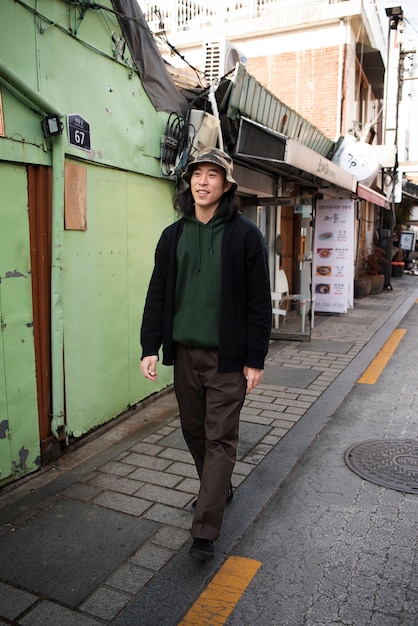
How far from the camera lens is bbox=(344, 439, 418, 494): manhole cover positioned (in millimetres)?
3854

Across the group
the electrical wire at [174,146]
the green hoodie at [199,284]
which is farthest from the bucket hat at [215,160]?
the electrical wire at [174,146]

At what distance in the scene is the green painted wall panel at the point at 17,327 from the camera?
3.49 m

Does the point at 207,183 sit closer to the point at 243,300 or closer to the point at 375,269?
the point at 243,300

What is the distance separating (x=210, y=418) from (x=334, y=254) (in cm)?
916

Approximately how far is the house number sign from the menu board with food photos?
26.2ft

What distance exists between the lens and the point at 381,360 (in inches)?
300

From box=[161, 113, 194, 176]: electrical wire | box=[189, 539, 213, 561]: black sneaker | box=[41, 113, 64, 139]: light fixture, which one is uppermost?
box=[161, 113, 194, 176]: electrical wire

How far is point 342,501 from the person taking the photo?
359 centimetres

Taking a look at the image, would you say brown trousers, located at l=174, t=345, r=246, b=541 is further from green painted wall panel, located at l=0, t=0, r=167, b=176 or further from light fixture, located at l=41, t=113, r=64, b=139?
green painted wall panel, located at l=0, t=0, r=167, b=176

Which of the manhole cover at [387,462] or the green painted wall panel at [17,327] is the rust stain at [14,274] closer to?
the green painted wall panel at [17,327]

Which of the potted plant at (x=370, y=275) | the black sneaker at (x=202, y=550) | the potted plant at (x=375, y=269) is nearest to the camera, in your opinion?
the black sneaker at (x=202, y=550)

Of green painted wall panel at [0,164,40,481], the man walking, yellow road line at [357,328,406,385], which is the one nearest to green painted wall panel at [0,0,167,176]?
green painted wall panel at [0,164,40,481]

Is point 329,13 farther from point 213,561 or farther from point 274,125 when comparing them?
point 213,561

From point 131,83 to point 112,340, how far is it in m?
2.33
